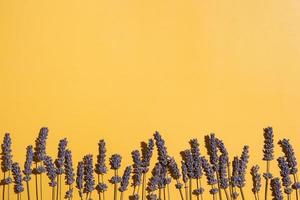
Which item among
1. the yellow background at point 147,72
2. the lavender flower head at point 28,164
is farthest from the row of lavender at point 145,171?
the yellow background at point 147,72

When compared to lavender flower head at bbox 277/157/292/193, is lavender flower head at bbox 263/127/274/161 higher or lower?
higher

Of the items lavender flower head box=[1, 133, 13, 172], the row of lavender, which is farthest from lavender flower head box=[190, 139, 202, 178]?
lavender flower head box=[1, 133, 13, 172]

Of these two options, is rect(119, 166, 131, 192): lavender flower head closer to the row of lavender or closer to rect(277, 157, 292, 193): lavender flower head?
the row of lavender

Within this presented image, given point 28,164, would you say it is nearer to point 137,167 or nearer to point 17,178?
point 17,178

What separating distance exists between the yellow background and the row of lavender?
0.13 metres

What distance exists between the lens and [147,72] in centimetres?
163

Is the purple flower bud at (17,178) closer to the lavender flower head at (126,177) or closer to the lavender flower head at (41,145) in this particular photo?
the lavender flower head at (41,145)

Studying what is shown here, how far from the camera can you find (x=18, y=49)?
5.06ft

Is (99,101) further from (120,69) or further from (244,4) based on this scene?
(244,4)

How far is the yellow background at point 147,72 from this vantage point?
1.52 m

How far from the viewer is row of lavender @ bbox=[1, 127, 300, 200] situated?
1.33 m

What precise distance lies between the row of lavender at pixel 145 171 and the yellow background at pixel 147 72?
128mm

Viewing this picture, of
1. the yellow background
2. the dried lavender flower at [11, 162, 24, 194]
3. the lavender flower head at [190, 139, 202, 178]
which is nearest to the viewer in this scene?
the dried lavender flower at [11, 162, 24, 194]

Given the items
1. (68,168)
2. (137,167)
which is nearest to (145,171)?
(137,167)
